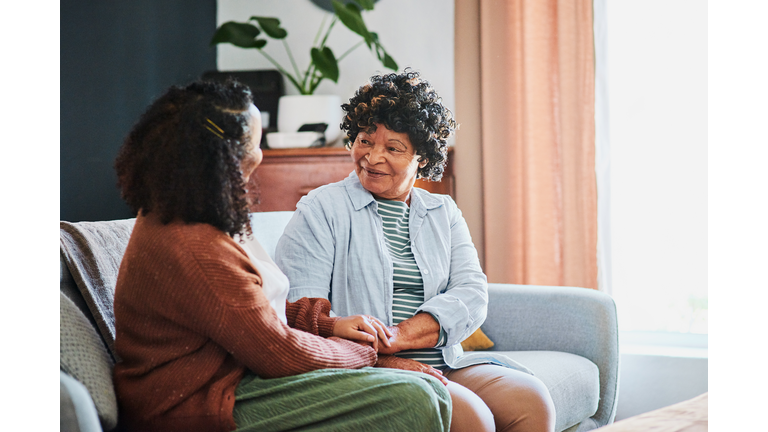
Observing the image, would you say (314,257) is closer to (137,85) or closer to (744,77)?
(744,77)

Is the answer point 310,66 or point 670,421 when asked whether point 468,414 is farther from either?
point 310,66

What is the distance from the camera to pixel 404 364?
3.92ft

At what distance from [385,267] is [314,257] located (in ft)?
0.53

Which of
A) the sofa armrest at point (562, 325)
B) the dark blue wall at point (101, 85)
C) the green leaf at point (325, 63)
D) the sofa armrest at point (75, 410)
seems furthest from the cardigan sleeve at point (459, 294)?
the green leaf at point (325, 63)

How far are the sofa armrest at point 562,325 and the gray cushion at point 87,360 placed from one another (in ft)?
3.80

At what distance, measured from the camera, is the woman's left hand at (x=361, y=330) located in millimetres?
1115

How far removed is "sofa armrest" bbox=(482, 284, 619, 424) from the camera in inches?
65.9

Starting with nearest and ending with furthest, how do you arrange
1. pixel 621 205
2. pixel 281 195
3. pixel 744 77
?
pixel 744 77, pixel 281 195, pixel 621 205

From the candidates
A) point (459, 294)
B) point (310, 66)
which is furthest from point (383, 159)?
point (310, 66)

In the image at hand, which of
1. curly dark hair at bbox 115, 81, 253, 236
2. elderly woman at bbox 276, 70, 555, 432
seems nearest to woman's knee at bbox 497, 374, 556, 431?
elderly woman at bbox 276, 70, 555, 432

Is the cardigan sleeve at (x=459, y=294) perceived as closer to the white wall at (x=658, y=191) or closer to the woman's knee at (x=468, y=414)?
the woman's knee at (x=468, y=414)

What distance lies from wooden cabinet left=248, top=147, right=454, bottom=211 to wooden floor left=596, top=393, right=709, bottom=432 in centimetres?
150

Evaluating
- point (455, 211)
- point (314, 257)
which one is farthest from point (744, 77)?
point (314, 257)
